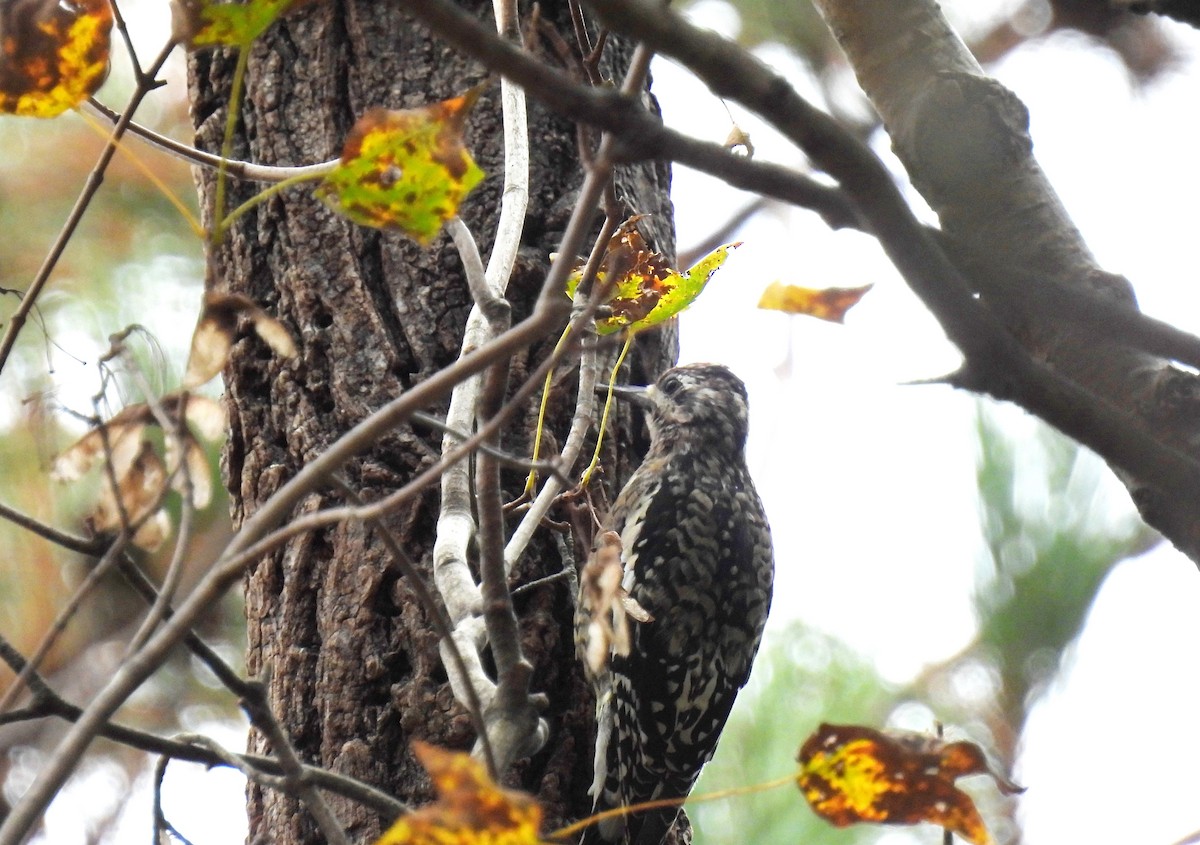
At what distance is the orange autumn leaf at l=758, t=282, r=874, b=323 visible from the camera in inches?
57.1

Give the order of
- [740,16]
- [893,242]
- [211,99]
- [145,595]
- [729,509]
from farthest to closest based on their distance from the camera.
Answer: [740,16] < [729,509] < [211,99] < [145,595] < [893,242]

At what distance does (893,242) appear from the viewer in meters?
0.93

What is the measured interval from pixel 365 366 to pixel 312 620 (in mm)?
455

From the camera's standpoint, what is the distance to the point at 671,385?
2783mm

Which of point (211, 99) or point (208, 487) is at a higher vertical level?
point (211, 99)

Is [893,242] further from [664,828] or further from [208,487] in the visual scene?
[664,828]

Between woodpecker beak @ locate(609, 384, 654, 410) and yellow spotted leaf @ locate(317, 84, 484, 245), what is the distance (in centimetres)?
141

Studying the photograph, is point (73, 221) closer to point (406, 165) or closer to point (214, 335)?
point (214, 335)

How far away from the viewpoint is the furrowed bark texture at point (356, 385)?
2.07 metres

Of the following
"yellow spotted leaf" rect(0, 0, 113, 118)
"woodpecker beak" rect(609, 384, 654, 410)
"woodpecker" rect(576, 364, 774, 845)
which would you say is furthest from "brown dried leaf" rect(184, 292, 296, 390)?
"woodpecker beak" rect(609, 384, 654, 410)

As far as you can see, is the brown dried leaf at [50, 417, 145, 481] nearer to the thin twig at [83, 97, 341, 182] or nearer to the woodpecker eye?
the thin twig at [83, 97, 341, 182]

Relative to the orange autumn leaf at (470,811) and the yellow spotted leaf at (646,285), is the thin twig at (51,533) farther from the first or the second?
the yellow spotted leaf at (646,285)

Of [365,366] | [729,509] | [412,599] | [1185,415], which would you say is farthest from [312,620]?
[1185,415]

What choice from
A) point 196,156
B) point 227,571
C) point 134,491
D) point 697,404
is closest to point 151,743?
point 134,491
